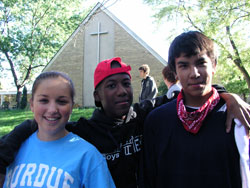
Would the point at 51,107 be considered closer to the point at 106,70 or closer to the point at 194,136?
the point at 106,70

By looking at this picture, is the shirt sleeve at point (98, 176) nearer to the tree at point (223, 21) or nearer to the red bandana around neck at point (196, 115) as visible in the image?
the red bandana around neck at point (196, 115)

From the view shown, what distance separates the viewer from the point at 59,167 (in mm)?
1577

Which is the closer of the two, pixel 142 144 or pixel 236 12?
pixel 142 144

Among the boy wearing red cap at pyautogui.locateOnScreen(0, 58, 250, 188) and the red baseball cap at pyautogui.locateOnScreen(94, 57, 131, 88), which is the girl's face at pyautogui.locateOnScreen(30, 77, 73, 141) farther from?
the red baseball cap at pyautogui.locateOnScreen(94, 57, 131, 88)

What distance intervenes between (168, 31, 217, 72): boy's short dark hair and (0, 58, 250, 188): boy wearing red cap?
53cm

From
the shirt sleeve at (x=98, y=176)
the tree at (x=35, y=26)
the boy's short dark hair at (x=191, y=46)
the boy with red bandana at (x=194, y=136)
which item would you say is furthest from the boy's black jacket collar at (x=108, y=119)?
the tree at (x=35, y=26)

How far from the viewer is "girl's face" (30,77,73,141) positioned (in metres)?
1.72

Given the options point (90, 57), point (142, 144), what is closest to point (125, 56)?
point (90, 57)

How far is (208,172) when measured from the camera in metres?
1.52

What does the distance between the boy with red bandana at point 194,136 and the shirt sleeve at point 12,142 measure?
98 centimetres

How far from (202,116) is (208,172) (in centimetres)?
38

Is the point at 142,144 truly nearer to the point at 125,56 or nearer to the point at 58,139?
the point at 58,139

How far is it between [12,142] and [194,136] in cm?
136

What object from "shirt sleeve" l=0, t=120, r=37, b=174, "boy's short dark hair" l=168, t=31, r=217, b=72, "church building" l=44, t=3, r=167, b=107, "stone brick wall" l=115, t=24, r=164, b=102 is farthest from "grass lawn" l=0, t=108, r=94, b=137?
"church building" l=44, t=3, r=167, b=107
